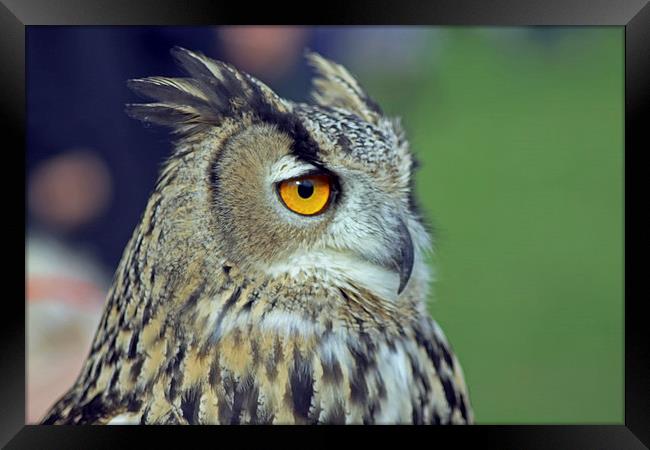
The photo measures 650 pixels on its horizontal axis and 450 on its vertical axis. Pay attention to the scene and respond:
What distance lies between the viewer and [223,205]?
1.44m

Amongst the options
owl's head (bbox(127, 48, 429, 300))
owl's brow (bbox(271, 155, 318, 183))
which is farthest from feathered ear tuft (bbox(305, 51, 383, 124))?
owl's brow (bbox(271, 155, 318, 183))

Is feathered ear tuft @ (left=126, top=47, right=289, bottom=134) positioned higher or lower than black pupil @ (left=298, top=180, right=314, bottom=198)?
higher

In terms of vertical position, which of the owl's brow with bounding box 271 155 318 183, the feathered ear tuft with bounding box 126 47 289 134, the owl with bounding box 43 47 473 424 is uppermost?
the feathered ear tuft with bounding box 126 47 289 134

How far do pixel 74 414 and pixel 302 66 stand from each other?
1.07 meters

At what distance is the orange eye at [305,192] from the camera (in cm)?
143

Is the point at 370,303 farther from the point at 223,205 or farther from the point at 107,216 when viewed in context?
the point at 107,216

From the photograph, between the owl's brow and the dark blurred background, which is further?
the dark blurred background

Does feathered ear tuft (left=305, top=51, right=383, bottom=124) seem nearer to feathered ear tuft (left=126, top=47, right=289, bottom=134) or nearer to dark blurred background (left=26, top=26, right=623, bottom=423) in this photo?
dark blurred background (left=26, top=26, right=623, bottom=423)

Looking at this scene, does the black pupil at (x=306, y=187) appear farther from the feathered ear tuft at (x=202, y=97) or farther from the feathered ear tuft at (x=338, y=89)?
the feathered ear tuft at (x=338, y=89)

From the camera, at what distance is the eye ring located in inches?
56.1

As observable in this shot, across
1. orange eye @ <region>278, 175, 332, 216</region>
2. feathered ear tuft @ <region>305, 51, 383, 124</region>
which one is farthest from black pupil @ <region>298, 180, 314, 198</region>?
feathered ear tuft @ <region>305, 51, 383, 124</region>

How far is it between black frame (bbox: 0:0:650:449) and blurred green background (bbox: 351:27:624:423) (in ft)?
0.11

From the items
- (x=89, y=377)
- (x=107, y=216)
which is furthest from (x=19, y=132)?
(x=89, y=377)

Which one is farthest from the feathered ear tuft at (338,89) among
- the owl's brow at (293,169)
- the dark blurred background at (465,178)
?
the owl's brow at (293,169)
